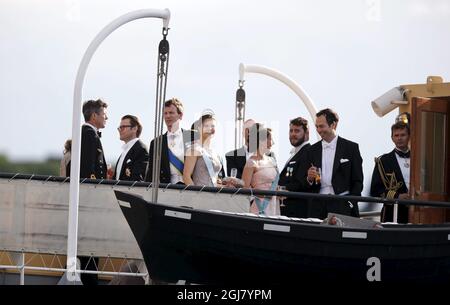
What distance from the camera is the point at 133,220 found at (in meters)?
16.3

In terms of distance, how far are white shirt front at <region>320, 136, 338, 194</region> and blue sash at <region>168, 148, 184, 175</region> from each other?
5.11 ft

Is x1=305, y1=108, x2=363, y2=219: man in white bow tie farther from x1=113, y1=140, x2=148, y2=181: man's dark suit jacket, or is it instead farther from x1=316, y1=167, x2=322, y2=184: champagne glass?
x1=113, y1=140, x2=148, y2=181: man's dark suit jacket

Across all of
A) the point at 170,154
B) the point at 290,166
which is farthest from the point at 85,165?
the point at 290,166

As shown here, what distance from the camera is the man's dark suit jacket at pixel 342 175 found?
59.7 feet

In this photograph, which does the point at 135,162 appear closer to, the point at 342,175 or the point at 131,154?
the point at 131,154

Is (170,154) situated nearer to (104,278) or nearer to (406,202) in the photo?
(104,278)

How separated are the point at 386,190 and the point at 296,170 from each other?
3.85 feet

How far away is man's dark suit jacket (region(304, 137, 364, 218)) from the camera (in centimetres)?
1819

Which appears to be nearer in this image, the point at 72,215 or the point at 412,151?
the point at 72,215

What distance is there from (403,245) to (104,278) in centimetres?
333

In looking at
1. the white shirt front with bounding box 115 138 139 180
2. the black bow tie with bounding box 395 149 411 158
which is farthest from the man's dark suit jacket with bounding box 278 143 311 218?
the white shirt front with bounding box 115 138 139 180

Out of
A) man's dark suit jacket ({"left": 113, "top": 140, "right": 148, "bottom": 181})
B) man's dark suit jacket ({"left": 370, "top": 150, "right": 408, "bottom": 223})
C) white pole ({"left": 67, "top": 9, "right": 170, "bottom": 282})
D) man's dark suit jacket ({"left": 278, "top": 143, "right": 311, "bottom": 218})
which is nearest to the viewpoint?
white pole ({"left": 67, "top": 9, "right": 170, "bottom": 282})

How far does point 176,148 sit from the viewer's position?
717 inches

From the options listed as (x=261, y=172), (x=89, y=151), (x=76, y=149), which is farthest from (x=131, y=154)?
(x=76, y=149)
